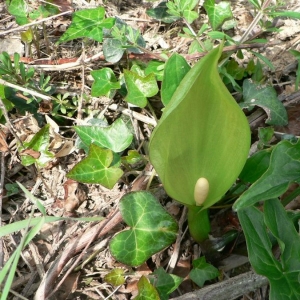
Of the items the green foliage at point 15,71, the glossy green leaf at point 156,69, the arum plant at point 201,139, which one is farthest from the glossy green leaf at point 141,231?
the green foliage at point 15,71

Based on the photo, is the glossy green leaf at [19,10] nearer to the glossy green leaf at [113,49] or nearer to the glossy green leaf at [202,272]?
the glossy green leaf at [113,49]

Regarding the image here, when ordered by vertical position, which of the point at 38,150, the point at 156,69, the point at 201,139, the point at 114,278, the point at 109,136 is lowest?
the point at 114,278

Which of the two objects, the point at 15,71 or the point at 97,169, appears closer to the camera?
the point at 97,169

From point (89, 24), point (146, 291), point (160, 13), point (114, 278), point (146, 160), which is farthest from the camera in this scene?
point (160, 13)

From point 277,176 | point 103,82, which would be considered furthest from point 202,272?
point 103,82

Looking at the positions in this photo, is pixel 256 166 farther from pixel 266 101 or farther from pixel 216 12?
pixel 216 12

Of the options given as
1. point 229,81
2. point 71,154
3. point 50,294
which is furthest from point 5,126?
point 229,81
